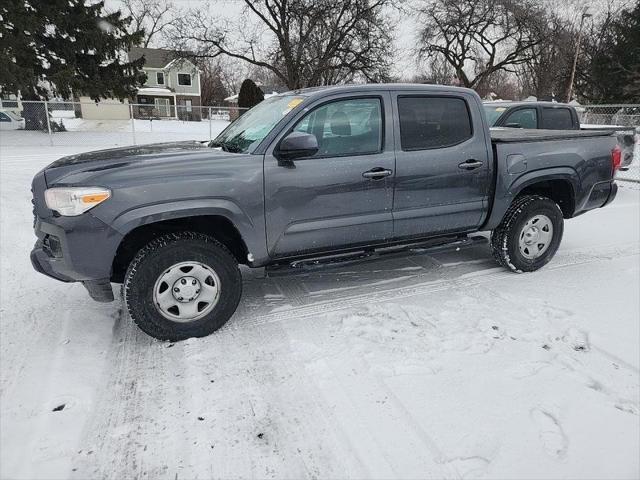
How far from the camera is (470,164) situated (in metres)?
4.25

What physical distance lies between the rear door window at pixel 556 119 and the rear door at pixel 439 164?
222 inches

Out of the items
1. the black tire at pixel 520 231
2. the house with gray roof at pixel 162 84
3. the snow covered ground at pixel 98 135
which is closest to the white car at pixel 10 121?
the snow covered ground at pixel 98 135

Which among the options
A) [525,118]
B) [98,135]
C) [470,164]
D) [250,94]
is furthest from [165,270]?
[250,94]

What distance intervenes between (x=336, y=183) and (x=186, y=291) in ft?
4.67

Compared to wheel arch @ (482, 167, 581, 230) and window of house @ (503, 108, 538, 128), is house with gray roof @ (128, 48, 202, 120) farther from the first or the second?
wheel arch @ (482, 167, 581, 230)

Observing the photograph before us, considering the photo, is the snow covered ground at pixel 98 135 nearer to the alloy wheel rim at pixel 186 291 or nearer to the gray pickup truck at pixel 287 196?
the gray pickup truck at pixel 287 196

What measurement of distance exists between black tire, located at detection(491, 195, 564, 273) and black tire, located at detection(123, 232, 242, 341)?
9.23 ft

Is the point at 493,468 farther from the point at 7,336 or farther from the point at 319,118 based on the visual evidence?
the point at 7,336

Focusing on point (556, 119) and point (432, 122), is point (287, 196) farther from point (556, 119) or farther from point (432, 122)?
point (556, 119)

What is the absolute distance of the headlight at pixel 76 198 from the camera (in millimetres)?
3039

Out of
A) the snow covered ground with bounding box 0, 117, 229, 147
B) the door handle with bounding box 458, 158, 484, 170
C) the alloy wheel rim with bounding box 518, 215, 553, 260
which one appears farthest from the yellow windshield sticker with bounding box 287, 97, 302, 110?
the snow covered ground with bounding box 0, 117, 229, 147

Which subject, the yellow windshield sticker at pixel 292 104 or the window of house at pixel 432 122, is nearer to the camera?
the yellow windshield sticker at pixel 292 104

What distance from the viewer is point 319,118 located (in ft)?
12.3

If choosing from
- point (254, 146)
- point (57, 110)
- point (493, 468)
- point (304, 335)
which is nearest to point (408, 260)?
point (304, 335)
